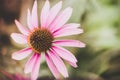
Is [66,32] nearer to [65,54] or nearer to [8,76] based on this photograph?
[65,54]

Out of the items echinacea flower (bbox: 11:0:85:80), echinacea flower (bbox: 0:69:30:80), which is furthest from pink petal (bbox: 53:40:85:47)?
echinacea flower (bbox: 0:69:30:80)

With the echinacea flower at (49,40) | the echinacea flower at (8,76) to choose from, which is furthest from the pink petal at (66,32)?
the echinacea flower at (8,76)

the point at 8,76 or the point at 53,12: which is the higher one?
the point at 53,12

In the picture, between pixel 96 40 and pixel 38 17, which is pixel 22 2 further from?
pixel 96 40

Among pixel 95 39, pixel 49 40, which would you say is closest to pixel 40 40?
pixel 49 40

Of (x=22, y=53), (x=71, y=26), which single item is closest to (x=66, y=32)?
(x=71, y=26)

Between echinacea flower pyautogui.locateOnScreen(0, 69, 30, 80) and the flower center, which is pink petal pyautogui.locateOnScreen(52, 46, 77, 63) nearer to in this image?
the flower center
